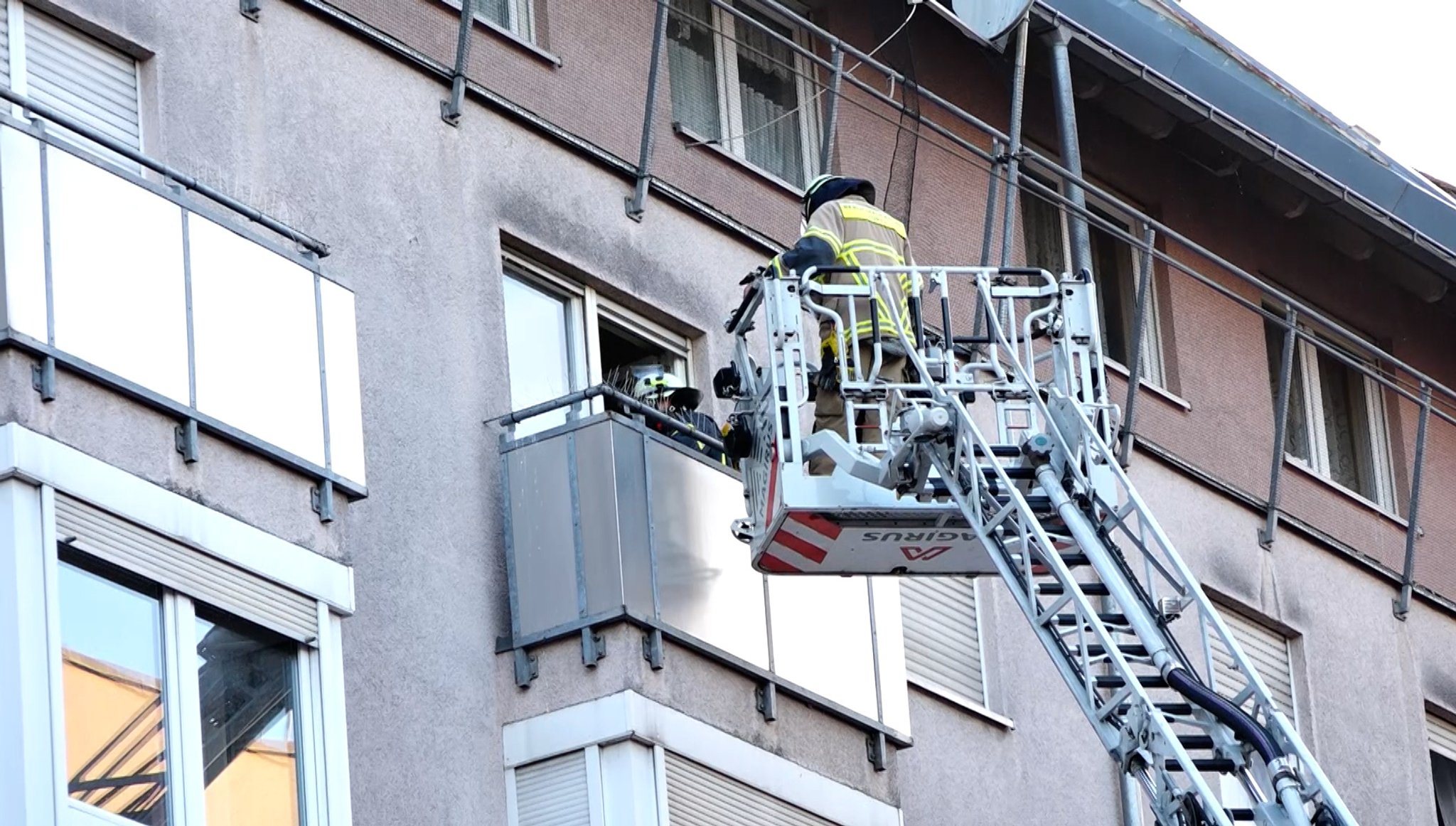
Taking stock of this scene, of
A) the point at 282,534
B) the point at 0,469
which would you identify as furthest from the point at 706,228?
the point at 0,469

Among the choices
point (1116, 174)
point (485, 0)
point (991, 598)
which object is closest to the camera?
point (485, 0)

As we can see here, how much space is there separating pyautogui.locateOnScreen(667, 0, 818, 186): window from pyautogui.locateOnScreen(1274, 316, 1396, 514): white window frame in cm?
589

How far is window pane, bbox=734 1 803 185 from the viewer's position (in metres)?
22.1

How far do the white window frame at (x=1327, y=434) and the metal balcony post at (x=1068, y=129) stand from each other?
3451 millimetres

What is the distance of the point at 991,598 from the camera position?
22531 millimetres

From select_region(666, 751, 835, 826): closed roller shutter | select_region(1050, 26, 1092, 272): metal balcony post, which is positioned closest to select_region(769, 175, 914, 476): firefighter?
select_region(666, 751, 835, 826): closed roller shutter

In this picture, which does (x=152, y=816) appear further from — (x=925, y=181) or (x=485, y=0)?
(x=925, y=181)

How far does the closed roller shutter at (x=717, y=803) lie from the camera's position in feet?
56.2

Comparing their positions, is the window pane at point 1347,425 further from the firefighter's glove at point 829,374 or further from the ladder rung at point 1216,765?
the ladder rung at point 1216,765

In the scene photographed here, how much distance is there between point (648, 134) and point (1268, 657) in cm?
778

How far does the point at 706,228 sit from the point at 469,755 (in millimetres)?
4750

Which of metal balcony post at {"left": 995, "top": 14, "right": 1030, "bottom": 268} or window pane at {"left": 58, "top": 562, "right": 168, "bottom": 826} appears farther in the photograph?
metal balcony post at {"left": 995, "top": 14, "right": 1030, "bottom": 268}

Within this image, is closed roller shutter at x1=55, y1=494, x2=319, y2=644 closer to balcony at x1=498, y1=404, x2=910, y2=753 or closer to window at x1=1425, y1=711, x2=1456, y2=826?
balcony at x1=498, y1=404, x2=910, y2=753

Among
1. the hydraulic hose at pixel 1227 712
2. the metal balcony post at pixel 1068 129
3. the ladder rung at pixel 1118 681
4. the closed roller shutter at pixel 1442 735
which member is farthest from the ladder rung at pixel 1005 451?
the closed roller shutter at pixel 1442 735
